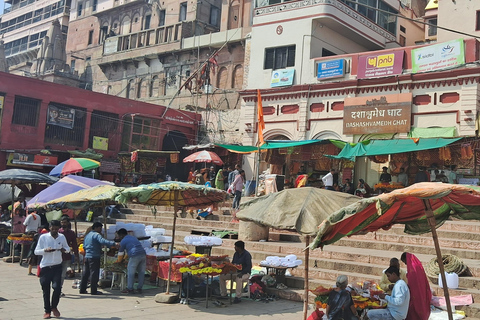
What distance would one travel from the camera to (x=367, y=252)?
40.3 feet

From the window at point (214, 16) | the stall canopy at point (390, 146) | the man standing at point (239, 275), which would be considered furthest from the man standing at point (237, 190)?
the window at point (214, 16)

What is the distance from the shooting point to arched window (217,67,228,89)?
34.1 metres


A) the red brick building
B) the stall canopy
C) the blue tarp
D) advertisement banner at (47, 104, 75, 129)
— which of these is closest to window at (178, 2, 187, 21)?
the red brick building

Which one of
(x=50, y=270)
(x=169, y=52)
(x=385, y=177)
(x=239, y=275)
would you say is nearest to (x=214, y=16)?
(x=169, y=52)

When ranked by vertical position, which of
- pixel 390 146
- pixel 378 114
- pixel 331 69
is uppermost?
pixel 331 69

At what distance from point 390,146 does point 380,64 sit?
4997mm

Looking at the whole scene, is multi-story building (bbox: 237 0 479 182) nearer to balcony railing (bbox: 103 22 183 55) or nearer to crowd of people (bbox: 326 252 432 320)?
balcony railing (bbox: 103 22 183 55)

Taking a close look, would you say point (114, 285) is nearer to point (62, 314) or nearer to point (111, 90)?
point (62, 314)

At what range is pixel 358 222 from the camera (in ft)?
22.0

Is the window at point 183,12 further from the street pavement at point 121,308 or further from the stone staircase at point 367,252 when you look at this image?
the street pavement at point 121,308

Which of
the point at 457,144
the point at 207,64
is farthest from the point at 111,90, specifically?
the point at 457,144

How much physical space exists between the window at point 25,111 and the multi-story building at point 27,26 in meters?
26.2

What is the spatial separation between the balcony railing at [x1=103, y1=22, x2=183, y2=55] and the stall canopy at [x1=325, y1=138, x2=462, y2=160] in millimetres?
21464

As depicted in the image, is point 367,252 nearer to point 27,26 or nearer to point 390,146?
point 390,146
